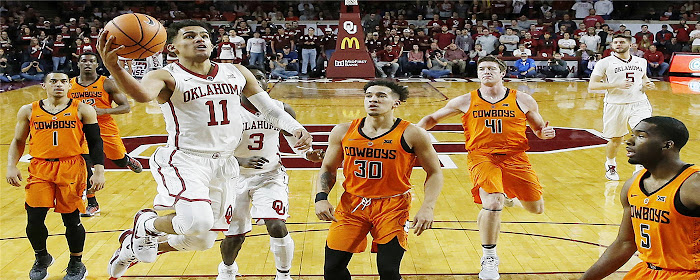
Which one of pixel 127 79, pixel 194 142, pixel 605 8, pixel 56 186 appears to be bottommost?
pixel 605 8

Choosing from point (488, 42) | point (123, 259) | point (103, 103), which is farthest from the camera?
point (488, 42)

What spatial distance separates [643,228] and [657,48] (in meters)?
23.3

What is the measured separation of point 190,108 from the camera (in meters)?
4.57

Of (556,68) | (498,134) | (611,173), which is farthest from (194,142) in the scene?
(556,68)

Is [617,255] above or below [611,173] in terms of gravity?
above

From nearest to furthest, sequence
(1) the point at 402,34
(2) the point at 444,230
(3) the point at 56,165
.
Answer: (3) the point at 56,165
(2) the point at 444,230
(1) the point at 402,34

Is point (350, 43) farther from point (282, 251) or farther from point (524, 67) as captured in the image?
point (282, 251)

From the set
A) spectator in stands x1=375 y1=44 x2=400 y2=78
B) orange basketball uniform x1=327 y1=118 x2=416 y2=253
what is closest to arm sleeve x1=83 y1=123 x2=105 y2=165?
orange basketball uniform x1=327 y1=118 x2=416 y2=253

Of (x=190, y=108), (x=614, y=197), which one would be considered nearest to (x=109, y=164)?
(x=190, y=108)

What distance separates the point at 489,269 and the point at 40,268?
351cm

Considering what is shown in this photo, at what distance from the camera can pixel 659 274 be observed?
3.45 m

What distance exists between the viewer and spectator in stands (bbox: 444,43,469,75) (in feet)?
78.3

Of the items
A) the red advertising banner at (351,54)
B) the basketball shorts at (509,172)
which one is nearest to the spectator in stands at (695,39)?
the red advertising banner at (351,54)

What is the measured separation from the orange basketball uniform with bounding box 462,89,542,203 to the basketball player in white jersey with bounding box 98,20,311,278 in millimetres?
1840
